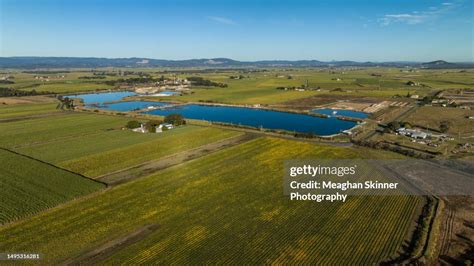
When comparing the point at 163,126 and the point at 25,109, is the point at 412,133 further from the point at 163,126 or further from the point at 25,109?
the point at 25,109

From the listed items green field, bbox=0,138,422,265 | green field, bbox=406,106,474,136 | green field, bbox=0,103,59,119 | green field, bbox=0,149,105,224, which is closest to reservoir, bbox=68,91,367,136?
green field, bbox=0,103,59,119

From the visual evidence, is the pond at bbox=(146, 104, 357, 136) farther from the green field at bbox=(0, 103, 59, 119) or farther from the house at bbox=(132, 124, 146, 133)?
the green field at bbox=(0, 103, 59, 119)

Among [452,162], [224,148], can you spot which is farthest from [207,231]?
[452,162]

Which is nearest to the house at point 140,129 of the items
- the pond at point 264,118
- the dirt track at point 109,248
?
the pond at point 264,118

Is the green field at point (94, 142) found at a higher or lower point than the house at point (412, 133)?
lower

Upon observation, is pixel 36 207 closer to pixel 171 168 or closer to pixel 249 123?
pixel 171 168

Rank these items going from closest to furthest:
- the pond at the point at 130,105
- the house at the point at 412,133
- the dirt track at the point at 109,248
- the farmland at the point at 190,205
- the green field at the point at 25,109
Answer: the dirt track at the point at 109,248 → the farmland at the point at 190,205 → the house at the point at 412,133 → the green field at the point at 25,109 → the pond at the point at 130,105

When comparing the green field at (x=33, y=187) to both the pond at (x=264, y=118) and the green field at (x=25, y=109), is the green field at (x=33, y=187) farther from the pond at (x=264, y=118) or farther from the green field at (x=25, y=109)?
the green field at (x=25, y=109)
